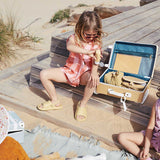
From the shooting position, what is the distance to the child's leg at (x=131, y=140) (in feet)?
7.43

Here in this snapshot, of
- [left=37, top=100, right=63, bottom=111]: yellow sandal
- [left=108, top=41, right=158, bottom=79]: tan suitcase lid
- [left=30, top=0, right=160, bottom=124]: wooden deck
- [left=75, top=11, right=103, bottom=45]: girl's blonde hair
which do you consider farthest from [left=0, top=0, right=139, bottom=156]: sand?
[left=75, top=11, right=103, bottom=45]: girl's blonde hair

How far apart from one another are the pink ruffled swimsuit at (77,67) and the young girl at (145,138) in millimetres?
812

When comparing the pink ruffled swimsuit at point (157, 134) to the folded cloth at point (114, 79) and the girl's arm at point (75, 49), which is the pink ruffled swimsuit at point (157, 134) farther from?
the girl's arm at point (75, 49)

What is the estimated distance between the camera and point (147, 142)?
2.21 meters

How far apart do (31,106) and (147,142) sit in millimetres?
1381

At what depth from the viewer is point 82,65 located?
2729 mm

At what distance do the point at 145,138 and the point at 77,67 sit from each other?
108 centimetres

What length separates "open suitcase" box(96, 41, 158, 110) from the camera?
8.57 ft

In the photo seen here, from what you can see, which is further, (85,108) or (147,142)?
(85,108)

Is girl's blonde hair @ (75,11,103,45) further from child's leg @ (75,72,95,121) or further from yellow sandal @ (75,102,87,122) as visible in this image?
yellow sandal @ (75,102,87,122)

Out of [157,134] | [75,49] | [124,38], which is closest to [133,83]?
[157,134]

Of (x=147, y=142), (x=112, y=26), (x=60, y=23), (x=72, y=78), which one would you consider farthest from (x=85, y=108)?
(x=60, y=23)

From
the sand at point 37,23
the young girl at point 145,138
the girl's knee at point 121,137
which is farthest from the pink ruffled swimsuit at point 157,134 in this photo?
the sand at point 37,23

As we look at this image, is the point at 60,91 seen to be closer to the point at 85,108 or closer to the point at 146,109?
the point at 85,108
